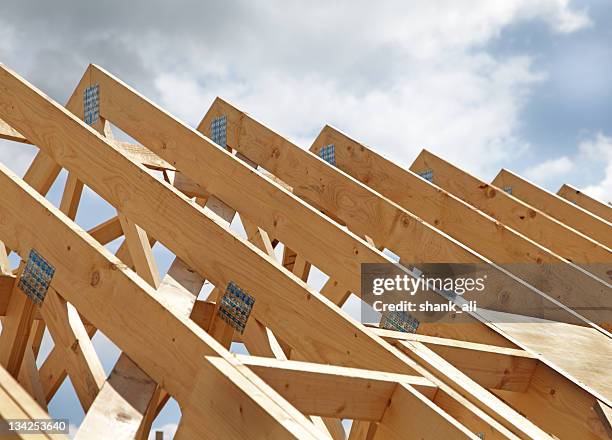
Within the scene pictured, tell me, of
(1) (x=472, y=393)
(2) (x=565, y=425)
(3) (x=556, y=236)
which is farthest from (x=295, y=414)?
(3) (x=556, y=236)

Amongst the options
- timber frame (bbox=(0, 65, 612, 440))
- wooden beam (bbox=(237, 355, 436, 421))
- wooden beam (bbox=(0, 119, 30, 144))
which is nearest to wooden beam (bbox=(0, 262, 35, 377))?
timber frame (bbox=(0, 65, 612, 440))

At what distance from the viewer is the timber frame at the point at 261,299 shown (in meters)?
2.30

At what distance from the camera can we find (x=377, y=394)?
2.40 metres

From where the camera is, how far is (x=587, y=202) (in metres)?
7.78

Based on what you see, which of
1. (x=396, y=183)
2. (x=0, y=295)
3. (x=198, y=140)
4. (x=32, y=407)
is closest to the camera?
(x=32, y=407)

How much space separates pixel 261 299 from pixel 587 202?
573cm

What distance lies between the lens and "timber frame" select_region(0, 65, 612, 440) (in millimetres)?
2299

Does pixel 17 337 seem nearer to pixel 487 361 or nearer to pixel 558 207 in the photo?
pixel 487 361

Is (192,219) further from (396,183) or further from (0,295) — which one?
(396,183)

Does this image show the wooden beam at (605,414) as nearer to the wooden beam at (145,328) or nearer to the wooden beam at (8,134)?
the wooden beam at (145,328)

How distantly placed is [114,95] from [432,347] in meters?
2.71

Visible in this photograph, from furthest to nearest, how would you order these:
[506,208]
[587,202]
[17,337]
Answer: [587,202]
[506,208]
[17,337]

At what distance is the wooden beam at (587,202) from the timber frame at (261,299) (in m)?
2.26

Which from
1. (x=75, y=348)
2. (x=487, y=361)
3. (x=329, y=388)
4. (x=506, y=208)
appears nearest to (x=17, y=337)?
(x=75, y=348)
